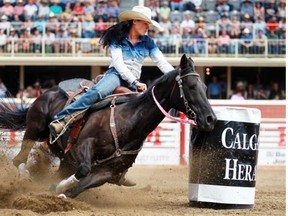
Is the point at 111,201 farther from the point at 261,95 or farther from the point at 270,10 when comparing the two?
the point at 270,10

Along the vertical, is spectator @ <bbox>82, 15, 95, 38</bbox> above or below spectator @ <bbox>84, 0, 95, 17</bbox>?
below

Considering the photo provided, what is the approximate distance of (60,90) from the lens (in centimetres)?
937

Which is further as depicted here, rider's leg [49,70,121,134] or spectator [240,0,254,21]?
spectator [240,0,254,21]

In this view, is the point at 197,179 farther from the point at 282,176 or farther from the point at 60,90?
the point at 282,176

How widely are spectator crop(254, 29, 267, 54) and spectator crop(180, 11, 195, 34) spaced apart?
1804 millimetres

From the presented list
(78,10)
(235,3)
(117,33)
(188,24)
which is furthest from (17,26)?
(117,33)

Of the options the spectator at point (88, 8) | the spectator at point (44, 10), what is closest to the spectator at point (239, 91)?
the spectator at point (88, 8)

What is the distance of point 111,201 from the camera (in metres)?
9.14

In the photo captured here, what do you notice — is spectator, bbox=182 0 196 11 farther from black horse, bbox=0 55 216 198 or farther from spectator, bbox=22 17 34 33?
black horse, bbox=0 55 216 198

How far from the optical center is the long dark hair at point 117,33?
859 centimetres

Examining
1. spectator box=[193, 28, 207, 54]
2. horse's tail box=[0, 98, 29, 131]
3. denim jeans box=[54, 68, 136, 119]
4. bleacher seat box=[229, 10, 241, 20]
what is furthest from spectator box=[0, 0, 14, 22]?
denim jeans box=[54, 68, 136, 119]

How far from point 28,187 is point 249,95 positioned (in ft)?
47.6

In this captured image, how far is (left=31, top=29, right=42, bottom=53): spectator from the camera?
870 inches

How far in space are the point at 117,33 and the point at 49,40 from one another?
45.4 feet
